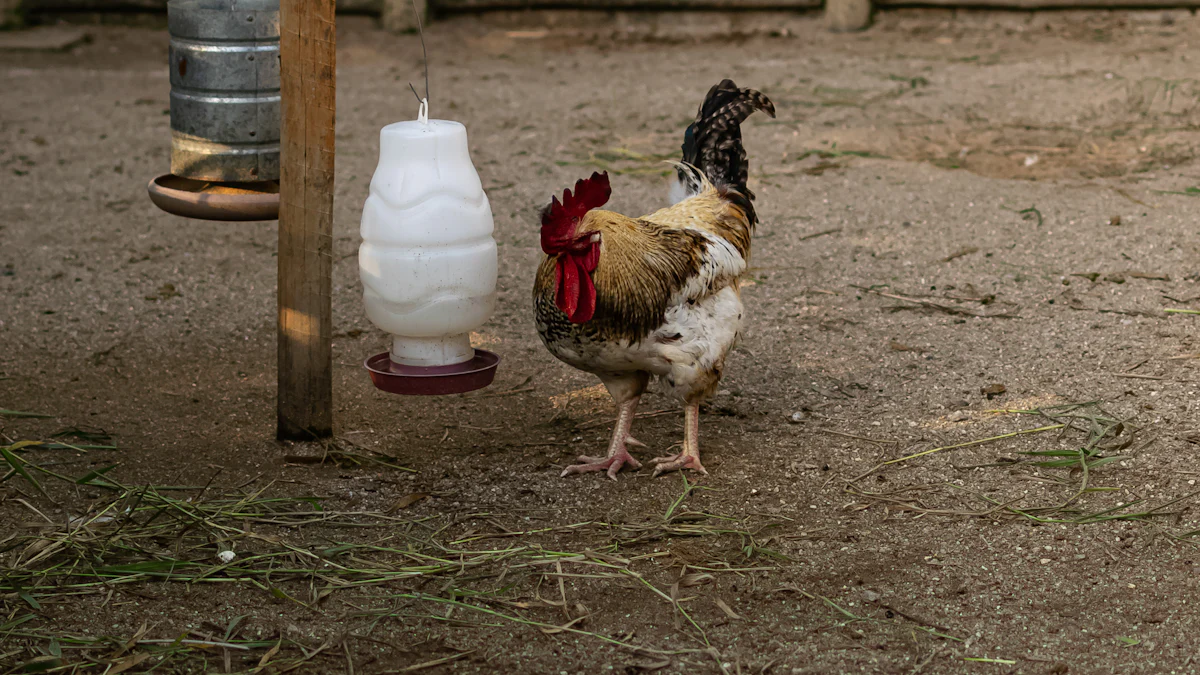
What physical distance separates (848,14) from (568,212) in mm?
8272

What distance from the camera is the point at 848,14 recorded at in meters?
10.8

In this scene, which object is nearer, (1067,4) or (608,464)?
(608,464)

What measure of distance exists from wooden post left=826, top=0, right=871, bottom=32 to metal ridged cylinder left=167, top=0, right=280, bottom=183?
7.99 meters

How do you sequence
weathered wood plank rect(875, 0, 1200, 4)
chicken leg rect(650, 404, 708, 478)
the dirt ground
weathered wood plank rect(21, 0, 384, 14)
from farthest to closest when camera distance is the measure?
weathered wood plank rect(21, 0, 384, 14) → weathered wood plank rect(875, 0, 1200, 4) → chicken leg rect(650, 404, 708, 478) → the dirt ground

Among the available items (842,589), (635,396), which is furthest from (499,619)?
(635,396)

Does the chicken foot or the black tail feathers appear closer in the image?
the chicken foot

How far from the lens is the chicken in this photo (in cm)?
336

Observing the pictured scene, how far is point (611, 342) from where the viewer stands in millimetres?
3467

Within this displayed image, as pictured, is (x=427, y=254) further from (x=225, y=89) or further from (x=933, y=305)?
(x=933, y=305)

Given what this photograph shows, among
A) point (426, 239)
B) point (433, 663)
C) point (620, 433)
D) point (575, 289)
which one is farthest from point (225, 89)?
point (433, 663)

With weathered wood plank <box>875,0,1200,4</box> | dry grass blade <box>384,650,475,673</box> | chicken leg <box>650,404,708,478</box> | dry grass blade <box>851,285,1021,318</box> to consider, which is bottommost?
dry grass blade <box>384,650,475,673</box>

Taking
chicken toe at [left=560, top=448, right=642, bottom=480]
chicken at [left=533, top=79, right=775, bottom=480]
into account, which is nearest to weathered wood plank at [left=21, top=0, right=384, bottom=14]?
chicken at [left=533, top=79, right=775, bottom=480]

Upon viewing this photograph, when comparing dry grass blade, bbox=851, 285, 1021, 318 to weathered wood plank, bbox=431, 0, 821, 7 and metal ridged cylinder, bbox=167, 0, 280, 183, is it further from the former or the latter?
weathered wood plank, bbox=431, 0, 821, 7

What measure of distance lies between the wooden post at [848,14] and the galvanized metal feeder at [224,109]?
8.00 metres
